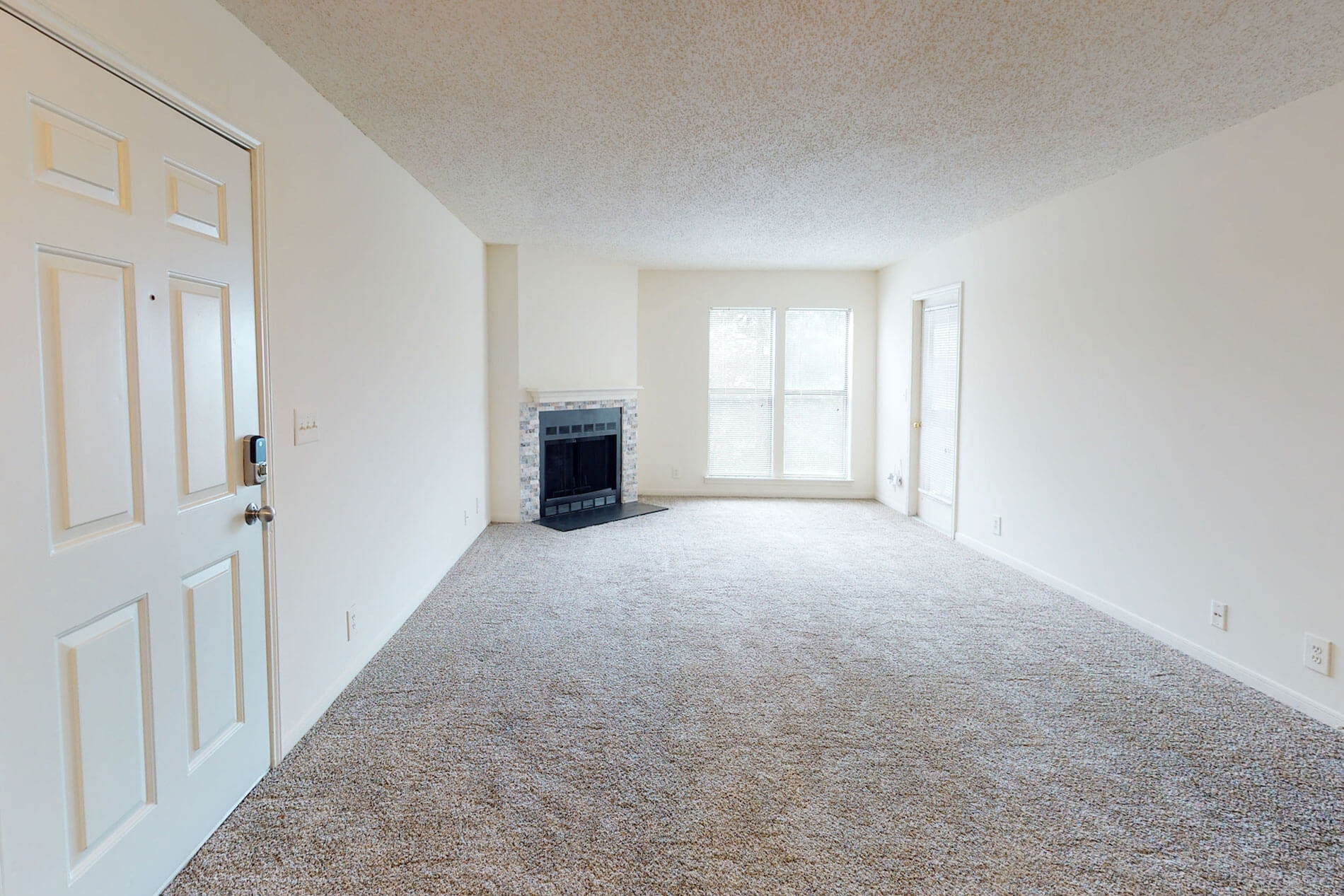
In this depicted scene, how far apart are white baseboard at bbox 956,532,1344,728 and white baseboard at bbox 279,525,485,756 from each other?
3.76m

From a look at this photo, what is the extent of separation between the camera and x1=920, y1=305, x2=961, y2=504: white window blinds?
564 cm

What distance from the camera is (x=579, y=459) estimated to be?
21.5 ft

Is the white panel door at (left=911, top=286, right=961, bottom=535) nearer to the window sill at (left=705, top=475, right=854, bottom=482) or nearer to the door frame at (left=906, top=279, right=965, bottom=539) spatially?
the door frame at (left=906, top=279, right=965, bottom=539)

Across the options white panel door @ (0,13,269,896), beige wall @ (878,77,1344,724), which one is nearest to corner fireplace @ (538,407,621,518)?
beige wall @ (878,77,1344,724)

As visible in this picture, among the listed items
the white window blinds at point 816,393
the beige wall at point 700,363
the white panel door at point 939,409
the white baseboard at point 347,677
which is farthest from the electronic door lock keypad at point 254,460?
the white window blinds at point 816,393

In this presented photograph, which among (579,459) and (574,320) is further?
(579,459)

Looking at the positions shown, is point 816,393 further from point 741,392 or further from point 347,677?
point 347,677

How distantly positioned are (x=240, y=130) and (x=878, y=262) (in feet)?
18.6

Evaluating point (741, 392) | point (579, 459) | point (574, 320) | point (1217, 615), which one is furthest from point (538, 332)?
point (1217, 615)

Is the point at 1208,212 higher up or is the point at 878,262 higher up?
the point at 878,262

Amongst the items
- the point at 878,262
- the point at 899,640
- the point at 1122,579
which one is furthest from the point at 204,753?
the point at 878,262

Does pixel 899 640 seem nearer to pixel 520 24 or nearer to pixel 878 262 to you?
pixel 520 24

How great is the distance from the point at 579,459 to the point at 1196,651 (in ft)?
15.7

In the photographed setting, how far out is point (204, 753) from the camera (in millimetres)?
1891
